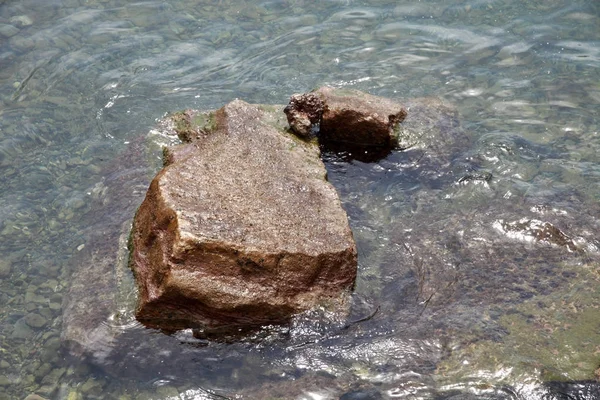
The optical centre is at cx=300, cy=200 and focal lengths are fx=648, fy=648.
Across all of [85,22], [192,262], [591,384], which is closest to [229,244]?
[192,262]

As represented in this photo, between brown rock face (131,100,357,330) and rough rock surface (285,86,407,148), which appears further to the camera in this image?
rough rock surface (285,86,407,148)

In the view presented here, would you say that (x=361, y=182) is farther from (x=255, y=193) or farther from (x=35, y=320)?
(x=35, y=320)

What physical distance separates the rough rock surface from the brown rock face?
0.95 meters

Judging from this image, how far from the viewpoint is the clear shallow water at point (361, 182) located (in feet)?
16.6

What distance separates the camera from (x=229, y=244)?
5004 mm

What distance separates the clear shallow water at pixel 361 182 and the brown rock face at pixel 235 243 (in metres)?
0.28

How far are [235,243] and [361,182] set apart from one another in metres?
2.21

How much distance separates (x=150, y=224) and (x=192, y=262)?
65 cm

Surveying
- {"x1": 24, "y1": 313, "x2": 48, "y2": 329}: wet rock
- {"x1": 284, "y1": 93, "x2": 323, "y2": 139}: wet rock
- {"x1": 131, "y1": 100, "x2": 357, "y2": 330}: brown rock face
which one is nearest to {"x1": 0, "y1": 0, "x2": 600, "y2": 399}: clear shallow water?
{"x1": 24, "y1": 313, "x2": 48, "y2": 329}: wet rock

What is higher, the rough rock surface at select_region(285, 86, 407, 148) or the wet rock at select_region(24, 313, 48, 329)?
the rough rock surface at select_region(285, 86, 407, 148)

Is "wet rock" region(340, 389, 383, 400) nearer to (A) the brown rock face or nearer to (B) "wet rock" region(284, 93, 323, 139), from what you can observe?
(A) the brown rock face

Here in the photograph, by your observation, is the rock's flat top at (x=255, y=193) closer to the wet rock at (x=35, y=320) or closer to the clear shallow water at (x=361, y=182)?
the clear shallow water at (x=361, y=182)

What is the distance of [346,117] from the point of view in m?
6.89

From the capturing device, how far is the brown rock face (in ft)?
16.4
